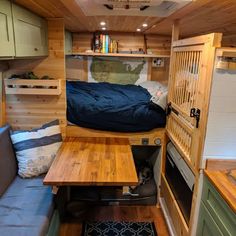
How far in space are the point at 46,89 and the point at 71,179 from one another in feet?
3.34

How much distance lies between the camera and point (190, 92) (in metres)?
1.88

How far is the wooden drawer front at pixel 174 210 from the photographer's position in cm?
201

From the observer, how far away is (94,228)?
2443mm

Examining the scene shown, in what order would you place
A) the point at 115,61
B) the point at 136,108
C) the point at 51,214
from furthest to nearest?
1. the point at 115,61
2. the point at 136,108
3. the point at 51,214

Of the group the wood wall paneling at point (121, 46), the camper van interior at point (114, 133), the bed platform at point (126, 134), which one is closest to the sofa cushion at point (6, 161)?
the camper van interior at point (114, 133)

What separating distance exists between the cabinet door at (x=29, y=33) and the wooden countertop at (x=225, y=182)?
1601 mm

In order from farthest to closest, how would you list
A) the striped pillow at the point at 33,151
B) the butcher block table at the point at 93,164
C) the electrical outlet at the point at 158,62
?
1. the electrical outlet at the point at 158,62
2. the striped pillow at the point at 33,151
3. the butcher block table at the point at 93,164

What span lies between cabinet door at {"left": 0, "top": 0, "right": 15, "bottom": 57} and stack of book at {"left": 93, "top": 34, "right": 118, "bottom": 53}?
2293mm

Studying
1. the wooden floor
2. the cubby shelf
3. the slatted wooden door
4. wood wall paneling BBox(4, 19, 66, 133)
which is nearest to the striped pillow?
wood wall paneling BBox(4, 19, 66, 133)

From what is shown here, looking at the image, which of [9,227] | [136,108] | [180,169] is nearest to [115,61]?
[136,108]

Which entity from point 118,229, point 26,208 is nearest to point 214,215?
point 118,229

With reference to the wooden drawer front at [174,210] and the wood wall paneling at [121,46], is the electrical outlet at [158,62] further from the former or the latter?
the wooden drawer front at [174,210]

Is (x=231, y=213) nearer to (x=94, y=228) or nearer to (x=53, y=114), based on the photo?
(x=94, y=228)

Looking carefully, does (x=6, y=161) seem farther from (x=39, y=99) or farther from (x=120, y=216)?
(x=120, y=216)
